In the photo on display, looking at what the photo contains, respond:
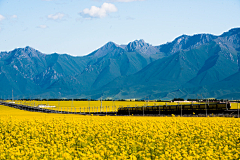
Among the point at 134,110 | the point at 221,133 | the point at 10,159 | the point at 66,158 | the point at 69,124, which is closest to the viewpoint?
the point at 66,158

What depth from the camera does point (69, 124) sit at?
3550 centimetres

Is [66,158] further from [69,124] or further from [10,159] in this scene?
[69,124]

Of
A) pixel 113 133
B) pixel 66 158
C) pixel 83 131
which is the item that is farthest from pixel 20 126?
pixel 66 158

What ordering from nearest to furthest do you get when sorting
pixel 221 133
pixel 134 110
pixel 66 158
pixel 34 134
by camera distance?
pixel 66 158
pixel 221 133
pixel 34 134
pixel 134 110

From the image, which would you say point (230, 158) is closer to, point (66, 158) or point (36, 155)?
point (66, 158)

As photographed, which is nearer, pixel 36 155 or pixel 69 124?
pixel 36 155

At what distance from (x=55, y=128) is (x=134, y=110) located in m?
89.1

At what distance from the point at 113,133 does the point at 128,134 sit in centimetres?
134

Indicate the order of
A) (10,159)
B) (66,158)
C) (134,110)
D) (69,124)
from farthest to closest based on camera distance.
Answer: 1. (134,110)
2. (69,124)
3. (10,159)
4. (66,158)

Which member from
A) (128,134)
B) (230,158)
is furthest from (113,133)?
(230,158)

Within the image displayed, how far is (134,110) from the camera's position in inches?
4764

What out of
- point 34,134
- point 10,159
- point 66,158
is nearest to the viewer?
point 66,158

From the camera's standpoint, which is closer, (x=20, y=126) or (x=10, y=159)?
(x=10, y=159)

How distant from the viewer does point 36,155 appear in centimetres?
2025
